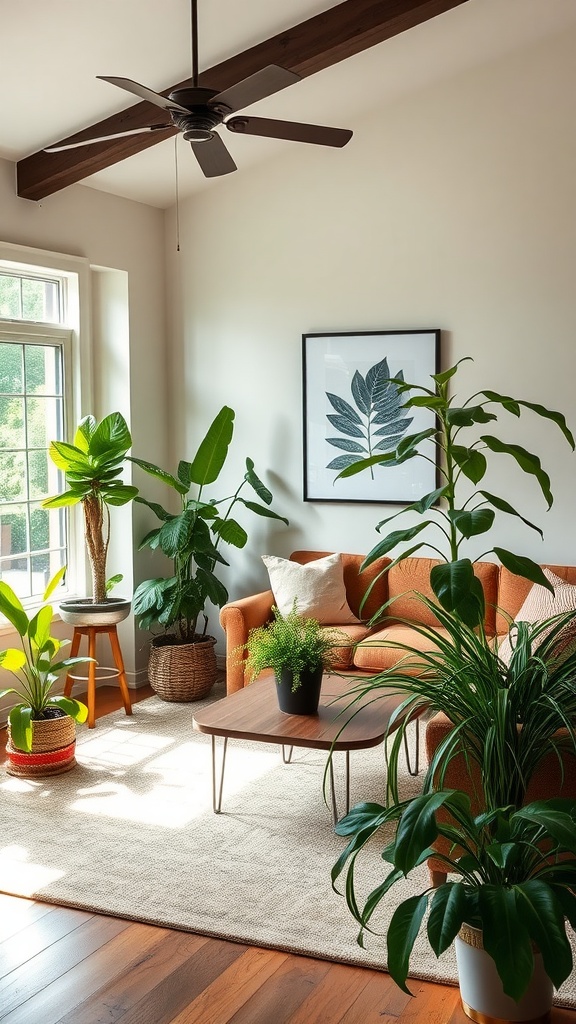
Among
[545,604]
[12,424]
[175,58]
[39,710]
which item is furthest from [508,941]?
[12,424]

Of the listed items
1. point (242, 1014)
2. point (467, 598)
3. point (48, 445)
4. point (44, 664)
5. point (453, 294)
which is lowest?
point (242, 1014)

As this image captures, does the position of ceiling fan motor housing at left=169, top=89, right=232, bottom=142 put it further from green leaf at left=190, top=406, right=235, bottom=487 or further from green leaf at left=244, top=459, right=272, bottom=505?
green leaf at left=244, top=459, right=272, bottom=505

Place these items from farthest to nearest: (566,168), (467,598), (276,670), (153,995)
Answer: (566,168) → (276,670) → (153,995) → (467,598)

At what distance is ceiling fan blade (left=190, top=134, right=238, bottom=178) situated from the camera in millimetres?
3455

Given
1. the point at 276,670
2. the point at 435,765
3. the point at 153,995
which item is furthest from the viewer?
the point at 276,670

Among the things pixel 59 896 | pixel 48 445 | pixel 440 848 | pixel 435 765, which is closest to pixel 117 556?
pixel 48 445

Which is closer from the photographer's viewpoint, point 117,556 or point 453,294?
point 453,294

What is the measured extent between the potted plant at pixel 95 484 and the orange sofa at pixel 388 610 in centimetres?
61

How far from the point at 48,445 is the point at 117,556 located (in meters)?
0.83

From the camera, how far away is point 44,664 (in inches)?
176

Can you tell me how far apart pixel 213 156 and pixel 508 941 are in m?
2.68

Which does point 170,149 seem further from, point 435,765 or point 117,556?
point 435,765

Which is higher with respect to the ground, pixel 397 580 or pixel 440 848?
pixel 397 580

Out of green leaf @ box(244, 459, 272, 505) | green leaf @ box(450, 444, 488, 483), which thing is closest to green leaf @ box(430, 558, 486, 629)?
green leaf @ box(450, 444, 488, 483)
